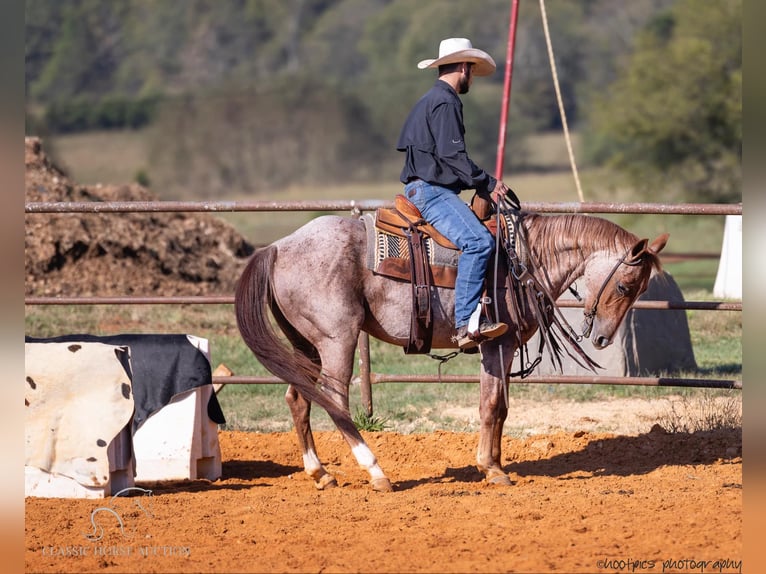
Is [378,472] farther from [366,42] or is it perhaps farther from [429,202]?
[366,42]

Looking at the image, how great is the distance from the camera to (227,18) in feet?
293

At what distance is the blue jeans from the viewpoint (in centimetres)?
620

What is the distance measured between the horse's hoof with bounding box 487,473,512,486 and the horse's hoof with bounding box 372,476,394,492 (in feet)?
2.04

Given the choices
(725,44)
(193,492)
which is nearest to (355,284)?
(193,492)

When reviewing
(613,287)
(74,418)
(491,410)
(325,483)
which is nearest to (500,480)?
(491,410)

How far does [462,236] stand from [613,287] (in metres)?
0.99

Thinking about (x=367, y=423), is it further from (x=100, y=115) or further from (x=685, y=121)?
(x=100, y=115)

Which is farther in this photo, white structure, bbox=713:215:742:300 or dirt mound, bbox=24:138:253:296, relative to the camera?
dirt mound, bbox=24:138:253:296

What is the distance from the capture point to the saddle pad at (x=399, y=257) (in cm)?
630

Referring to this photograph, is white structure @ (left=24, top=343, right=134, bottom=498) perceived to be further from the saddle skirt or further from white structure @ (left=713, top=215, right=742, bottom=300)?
white structure @ (left=713, top=215, right=742, bottom=300)

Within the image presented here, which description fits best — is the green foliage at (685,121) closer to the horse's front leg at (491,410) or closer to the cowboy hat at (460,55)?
the cowboy hat at (460,55)

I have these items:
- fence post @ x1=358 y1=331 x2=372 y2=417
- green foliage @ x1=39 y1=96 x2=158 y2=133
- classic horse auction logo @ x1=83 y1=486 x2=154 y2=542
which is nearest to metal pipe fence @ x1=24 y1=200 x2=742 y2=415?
fence post @ x1=358 y1=331 x2=372 y2=417

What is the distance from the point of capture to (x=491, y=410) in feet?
21.1

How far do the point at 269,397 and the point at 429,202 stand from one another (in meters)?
3.88
